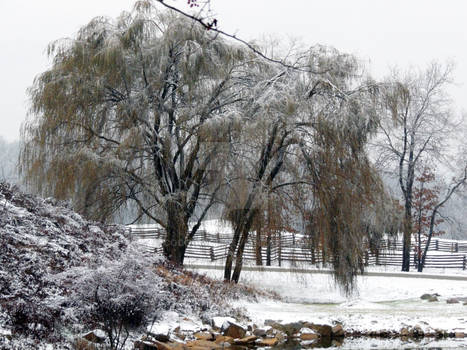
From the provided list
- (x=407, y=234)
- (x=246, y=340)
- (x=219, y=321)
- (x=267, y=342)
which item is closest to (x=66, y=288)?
(x=219, y=321)

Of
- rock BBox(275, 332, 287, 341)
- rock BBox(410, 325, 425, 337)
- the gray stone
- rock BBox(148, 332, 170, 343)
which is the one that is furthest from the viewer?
the gray stone

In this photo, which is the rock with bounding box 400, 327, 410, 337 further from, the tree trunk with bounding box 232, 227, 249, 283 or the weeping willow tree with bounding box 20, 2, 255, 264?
the weeping willow tree with bounding box 20, 2, 255, 264

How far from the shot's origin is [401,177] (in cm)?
2606

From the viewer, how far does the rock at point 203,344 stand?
34.7 ft

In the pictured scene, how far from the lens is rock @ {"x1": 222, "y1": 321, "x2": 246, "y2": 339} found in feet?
38.1

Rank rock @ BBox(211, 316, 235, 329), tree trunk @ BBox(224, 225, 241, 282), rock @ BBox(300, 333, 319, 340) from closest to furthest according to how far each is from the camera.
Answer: rock @ BBox(211, 316, 235, 329) < rock @ BBox(300, 333, 319, 340) < tree trunk @ BBox(224, 225, 241, 282)

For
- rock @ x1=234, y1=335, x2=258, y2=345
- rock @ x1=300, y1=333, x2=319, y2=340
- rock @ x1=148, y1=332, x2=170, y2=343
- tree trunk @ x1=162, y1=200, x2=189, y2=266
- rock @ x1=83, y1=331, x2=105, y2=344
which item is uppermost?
tree trunk @ x1=162, y1=200, x2=189, y2=266

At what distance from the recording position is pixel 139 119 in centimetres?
1748

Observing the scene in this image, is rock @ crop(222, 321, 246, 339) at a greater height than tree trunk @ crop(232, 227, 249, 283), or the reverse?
tree trunk @ crop(232, 227, 249, 283)

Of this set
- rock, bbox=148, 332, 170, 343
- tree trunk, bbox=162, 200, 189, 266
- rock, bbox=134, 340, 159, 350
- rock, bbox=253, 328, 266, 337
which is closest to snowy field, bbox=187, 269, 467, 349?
rock, bbox=253, 328, 266, 337

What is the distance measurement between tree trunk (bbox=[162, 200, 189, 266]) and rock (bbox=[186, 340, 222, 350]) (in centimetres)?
563

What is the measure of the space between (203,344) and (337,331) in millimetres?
3636

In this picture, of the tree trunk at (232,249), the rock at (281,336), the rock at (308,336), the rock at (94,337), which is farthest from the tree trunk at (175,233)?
the rock at (94,337)

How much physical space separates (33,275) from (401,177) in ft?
61.7
